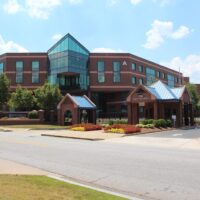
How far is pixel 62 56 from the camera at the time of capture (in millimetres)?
74812

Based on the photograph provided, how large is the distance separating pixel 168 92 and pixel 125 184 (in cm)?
3653

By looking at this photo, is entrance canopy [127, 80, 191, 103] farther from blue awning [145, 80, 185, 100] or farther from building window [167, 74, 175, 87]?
building window [167, 74, 175, 87]

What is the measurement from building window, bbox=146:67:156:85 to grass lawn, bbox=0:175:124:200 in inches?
3079

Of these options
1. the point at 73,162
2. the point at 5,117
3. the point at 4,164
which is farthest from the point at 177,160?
the point at 5,117

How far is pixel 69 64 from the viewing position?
74375 millimetres

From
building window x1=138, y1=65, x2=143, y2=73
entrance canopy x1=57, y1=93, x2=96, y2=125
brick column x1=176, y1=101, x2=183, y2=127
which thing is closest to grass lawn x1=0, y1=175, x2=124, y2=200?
brick column x1=176, y1=101, x2=183, y2=127

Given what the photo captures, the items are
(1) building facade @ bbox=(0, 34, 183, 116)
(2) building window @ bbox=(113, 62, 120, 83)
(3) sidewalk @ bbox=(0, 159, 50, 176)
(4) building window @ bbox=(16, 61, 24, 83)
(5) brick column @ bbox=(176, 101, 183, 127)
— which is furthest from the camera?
(2) building window @ bbox=(113, 62, 120, 83)

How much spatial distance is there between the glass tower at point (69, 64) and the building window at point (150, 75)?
16732 millimetres

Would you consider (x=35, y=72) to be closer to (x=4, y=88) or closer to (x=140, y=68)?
(x=4, y=88)

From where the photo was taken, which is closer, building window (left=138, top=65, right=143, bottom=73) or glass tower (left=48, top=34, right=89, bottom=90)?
glass tower (left=48, top=34, right=89, bottom=90)

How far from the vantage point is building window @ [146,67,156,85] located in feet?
283

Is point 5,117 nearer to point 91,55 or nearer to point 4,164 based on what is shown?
point 91,55

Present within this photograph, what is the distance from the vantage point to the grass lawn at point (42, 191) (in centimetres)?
719

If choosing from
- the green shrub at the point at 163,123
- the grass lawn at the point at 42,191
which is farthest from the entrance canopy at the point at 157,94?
the grass lawn at the point at 42,191
